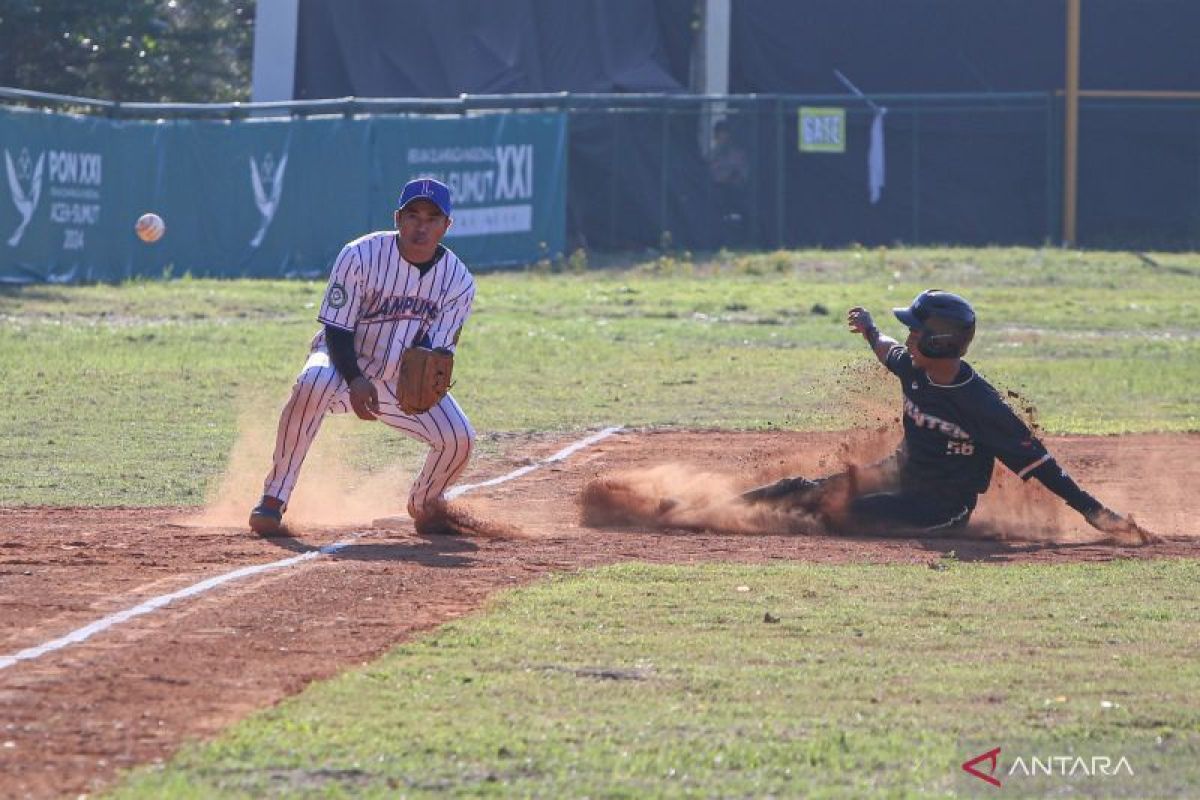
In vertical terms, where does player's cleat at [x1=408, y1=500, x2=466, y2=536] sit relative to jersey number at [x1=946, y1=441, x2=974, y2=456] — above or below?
below

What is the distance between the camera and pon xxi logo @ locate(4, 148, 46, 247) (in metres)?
21.8

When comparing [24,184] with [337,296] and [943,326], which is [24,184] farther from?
[943,326]

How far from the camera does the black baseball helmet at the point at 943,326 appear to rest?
28.4 feet

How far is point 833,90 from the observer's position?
34.8 metres

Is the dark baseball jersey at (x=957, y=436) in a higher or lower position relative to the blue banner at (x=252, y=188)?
lower

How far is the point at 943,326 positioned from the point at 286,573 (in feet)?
10.5

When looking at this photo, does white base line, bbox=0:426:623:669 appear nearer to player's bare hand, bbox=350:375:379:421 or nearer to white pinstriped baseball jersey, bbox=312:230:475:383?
player's bare hand, bbox=350:375:379:421

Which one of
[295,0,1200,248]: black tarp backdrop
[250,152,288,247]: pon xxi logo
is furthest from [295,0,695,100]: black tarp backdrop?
[250,152,288,247]: pon xxi logo

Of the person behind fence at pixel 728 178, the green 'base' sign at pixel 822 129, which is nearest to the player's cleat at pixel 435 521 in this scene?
the person behind fence at pixel 728 178

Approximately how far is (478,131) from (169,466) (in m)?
16.9

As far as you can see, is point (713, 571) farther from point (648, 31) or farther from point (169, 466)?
point (648, 31)

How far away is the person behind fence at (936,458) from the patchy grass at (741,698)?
3.51ft

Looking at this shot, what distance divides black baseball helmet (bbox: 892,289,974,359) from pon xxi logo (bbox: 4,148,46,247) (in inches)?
611

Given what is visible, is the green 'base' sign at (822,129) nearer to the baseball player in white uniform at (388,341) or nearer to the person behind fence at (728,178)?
the person behind fence at (728,178)
